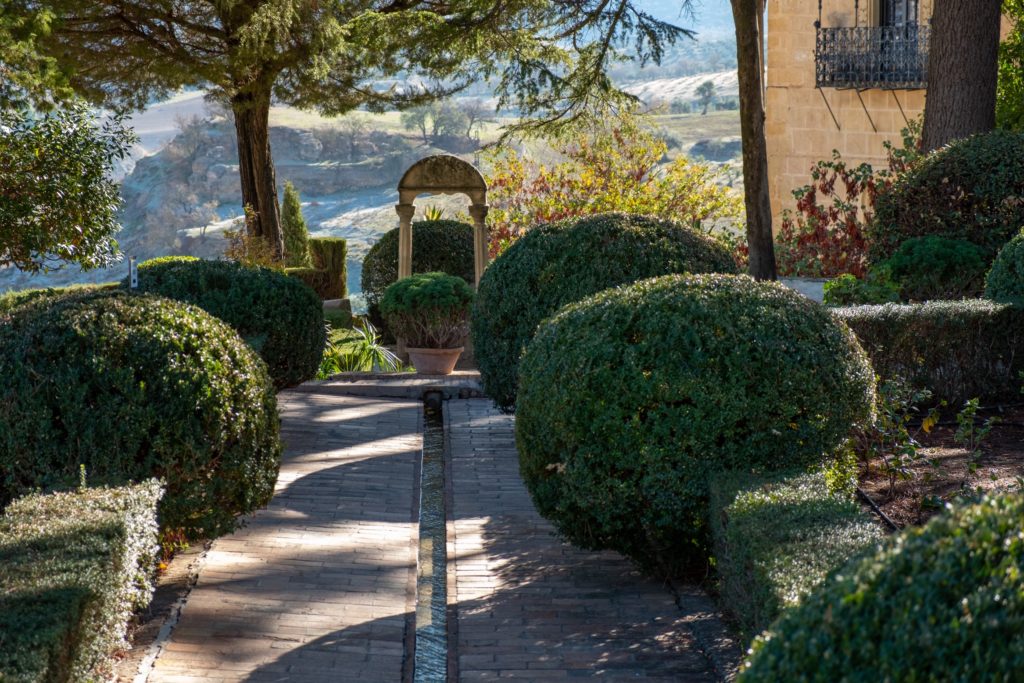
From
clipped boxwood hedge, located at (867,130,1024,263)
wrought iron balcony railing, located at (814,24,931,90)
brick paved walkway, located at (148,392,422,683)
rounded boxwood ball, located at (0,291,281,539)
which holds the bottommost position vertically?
brick paved walkway, located at (148,392,422,683)

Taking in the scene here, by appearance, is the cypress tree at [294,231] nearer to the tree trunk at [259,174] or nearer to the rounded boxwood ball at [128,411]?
the tree trunk at [259,174]

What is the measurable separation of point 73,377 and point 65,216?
803 cm

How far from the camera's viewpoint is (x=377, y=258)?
1777 cm

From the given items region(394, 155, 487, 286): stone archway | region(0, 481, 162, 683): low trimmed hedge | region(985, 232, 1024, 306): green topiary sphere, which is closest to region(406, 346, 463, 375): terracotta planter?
region(394, 155, 487, 286): stone archway

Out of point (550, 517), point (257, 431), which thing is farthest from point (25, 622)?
point (550, 517)

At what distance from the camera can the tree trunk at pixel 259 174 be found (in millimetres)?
20422

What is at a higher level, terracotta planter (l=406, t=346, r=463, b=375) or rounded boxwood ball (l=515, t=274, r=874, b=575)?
rounded boxwood ball (l=515, t=274, r=874, b=575)

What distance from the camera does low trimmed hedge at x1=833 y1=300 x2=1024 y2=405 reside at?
8305 mm

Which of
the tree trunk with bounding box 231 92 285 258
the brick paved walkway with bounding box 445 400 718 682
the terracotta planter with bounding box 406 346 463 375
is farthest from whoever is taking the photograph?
the tree trunk with bounding box 231 92 285 258

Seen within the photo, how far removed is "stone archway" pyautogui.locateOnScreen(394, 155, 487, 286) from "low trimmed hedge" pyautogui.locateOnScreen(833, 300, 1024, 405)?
756cm

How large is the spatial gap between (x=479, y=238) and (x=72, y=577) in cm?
1182

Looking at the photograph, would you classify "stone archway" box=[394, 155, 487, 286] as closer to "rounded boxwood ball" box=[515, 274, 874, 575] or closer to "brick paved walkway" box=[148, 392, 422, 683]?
"brick paved walkway" box=[148, 392, 422, 683]

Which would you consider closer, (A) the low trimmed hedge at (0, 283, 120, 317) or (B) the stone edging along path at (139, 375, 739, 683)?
(B) the stone edging along path at (139, 375, 739, 683)

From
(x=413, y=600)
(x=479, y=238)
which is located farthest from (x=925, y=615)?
(x=479, y=238)
